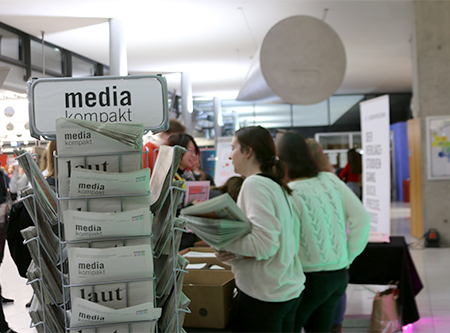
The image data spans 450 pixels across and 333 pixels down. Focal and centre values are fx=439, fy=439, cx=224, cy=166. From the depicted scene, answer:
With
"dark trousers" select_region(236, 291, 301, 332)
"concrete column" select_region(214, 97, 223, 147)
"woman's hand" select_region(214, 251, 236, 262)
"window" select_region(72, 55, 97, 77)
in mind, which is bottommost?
"dark trousers" select_region(236, 291, 301, 332)

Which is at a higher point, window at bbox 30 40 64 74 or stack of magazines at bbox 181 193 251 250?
window at bbox 30 40 64 74

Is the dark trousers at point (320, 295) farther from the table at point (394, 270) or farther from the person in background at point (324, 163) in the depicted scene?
the table at point (394, 270)

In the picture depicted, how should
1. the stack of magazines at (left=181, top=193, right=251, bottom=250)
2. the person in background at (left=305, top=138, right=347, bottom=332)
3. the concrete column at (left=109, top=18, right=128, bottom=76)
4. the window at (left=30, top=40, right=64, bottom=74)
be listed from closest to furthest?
1. the stack of magazines at (left=181, top=193, right=251, bottom=250)
2. the person in background at (left=305, top=138, right=347, bottom=332)
3. the concrete column at (left=109, top=18, right=128, bottom=76)
4. the window at (left=30, top=40, right=64, bottom=74)

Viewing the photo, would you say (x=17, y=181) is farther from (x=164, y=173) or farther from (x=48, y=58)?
(x=164, y=173)

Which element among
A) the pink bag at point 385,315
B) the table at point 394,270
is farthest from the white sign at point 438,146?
the pink bag at point 385,315

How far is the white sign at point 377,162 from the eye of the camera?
202 inches

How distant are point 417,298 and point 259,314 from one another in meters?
3.20

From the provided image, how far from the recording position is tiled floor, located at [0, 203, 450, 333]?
3504 mm

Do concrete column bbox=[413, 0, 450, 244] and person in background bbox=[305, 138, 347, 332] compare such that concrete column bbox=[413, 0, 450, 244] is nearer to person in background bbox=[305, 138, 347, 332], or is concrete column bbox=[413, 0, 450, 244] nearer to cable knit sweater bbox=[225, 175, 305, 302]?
person in background bbox=[305, 138, 347, 332]

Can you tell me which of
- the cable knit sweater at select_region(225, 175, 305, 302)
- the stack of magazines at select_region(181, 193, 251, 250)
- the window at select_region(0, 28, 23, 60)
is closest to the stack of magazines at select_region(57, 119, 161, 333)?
the stack of magazines at select_region(181, 193, 251, 250)

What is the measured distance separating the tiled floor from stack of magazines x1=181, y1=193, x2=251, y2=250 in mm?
1474

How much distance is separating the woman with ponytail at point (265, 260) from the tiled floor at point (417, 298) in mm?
1358

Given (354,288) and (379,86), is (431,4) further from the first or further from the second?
(379,86)

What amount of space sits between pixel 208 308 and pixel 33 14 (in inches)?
283
